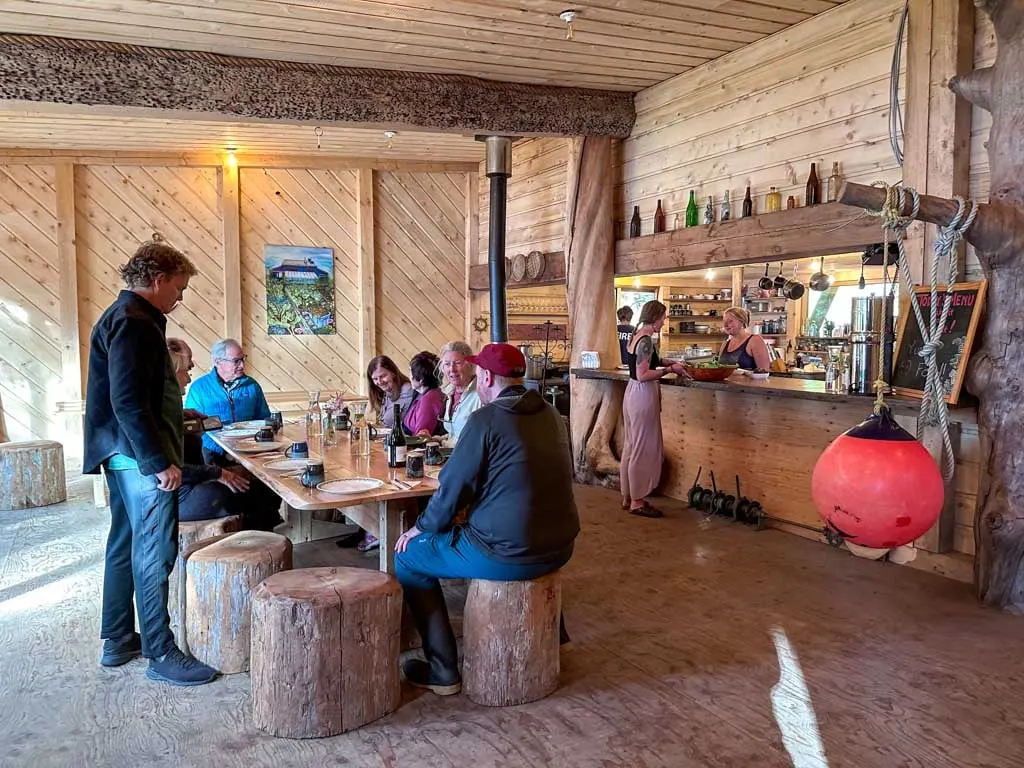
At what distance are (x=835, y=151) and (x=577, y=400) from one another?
9.39 feet

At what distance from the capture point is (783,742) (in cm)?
245

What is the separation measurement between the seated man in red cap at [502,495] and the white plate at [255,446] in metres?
1.44

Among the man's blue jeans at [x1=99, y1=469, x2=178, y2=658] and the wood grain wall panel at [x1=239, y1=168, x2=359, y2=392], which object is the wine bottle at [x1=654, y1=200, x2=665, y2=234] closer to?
the wood grain wall panel at [x1=239, y1=168, x2=359, y2=392]

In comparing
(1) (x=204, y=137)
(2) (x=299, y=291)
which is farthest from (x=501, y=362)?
(2) (x=299, y=291)

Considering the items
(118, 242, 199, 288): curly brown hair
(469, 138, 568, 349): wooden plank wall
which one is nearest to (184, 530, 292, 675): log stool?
(118, 242, 199, 288): curly brown hair

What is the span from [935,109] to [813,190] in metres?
0.84

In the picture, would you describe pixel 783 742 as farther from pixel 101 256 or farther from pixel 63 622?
pixel 101 256

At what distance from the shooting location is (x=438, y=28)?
4.58 metres

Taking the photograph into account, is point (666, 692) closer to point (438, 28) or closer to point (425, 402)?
point (425, 402)

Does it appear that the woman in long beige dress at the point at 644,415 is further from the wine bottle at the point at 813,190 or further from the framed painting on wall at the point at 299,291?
the framed painting on wall at the point at 299,291

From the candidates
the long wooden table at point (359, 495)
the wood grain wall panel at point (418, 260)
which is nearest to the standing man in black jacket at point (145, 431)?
the long wooden table at point (359, 495)

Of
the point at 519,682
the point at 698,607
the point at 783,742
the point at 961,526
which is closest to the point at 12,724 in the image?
the point at 519,682

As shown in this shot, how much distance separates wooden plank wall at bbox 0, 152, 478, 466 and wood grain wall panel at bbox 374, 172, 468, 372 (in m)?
0.01

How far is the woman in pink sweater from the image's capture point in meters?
4.34
